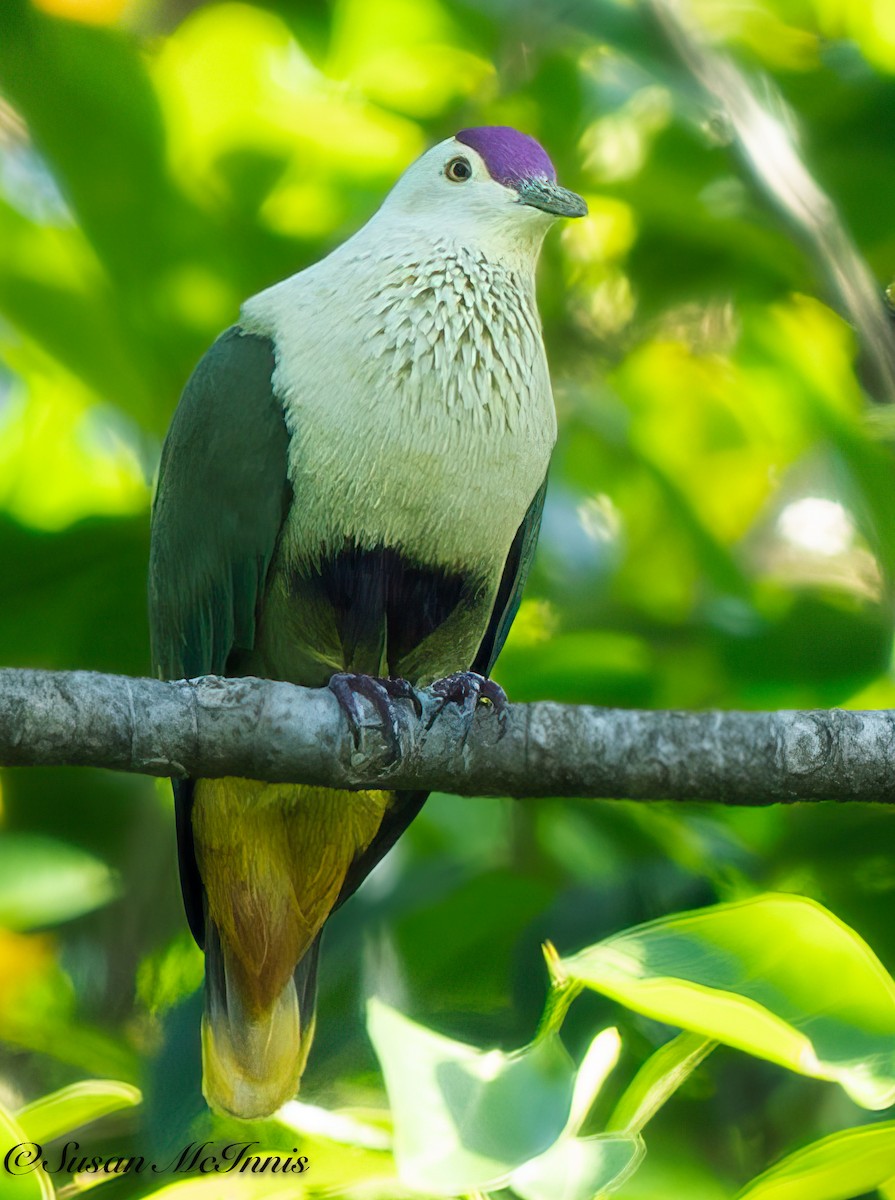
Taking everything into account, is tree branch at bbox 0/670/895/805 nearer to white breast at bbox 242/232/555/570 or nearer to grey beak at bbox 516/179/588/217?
white breast at bbox 242/232/555/570

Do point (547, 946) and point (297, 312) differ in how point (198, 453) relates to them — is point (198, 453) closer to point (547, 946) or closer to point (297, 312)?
point (297, 312)

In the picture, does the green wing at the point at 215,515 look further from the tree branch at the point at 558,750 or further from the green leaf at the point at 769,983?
the green leaf at the point at 769,983

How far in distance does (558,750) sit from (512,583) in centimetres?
47

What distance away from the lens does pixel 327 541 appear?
1708mm

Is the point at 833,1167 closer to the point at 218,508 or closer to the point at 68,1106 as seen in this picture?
the point at 68,1106

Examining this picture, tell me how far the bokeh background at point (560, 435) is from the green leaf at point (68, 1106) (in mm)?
463

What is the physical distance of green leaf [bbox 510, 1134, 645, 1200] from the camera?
98 centimetres

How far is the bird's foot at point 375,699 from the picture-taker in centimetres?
151

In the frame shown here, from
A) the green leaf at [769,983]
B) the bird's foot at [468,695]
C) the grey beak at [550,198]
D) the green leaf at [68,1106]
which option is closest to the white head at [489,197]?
the grey beak at [550,198]

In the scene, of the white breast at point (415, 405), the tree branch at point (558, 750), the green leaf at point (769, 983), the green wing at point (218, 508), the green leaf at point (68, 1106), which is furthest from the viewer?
the green wing at point (218, 508)

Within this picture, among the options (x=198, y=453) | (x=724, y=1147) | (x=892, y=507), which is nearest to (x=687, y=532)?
(x=892, y=507)

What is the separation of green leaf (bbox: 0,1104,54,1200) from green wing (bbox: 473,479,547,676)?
3.35 feet

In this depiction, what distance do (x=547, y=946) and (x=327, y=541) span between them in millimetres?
671

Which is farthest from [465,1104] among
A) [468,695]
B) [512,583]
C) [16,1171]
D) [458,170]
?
[458,170]
